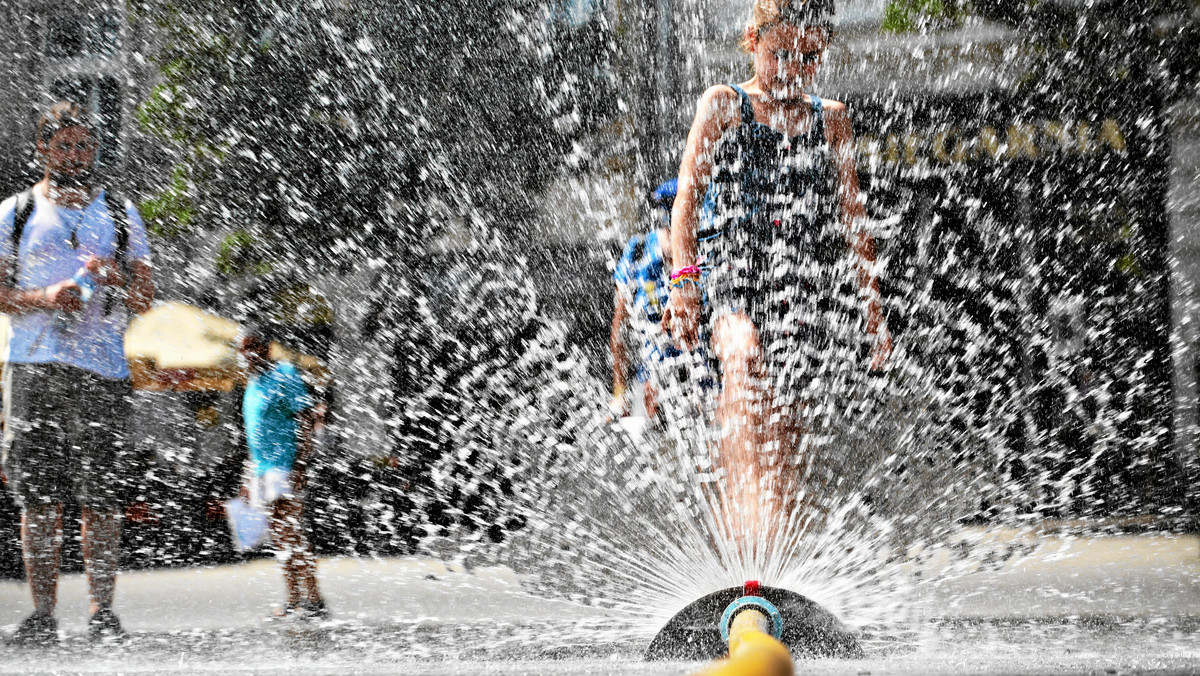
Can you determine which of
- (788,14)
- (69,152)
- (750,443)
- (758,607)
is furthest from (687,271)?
(69,152)

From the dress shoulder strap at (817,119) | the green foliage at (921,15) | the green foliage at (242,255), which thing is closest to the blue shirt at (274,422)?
the green foliage at (242,255)

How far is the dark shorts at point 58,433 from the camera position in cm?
317

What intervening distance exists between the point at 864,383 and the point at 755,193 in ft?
2.89

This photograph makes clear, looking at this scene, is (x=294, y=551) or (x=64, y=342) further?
(x=294, y=551)

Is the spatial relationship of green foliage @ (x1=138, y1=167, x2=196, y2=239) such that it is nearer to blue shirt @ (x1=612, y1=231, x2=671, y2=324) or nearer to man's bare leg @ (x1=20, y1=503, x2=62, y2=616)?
man's bare leg @ (x1=20, y1=503, x2=62, y2=616)

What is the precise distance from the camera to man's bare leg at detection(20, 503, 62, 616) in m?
3.13

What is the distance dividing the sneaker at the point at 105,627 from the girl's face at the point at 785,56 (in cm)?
219

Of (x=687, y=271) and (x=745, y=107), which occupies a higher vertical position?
(x=745, y=107)

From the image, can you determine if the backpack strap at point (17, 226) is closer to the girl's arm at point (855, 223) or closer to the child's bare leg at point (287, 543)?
the child's bare leg at point (287, 543)

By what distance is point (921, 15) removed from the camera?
4.90 meters

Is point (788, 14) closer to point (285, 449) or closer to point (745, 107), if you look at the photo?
point (745, 107)

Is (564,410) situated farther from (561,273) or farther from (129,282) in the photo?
(129,282)

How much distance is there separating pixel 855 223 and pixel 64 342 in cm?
225

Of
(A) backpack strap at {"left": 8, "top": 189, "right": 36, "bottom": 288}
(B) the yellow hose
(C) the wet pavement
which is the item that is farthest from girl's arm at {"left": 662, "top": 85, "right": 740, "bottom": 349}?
(A) backpack strap at {"left": 8, "top": 189, "right": 36, "bottom": 288}
